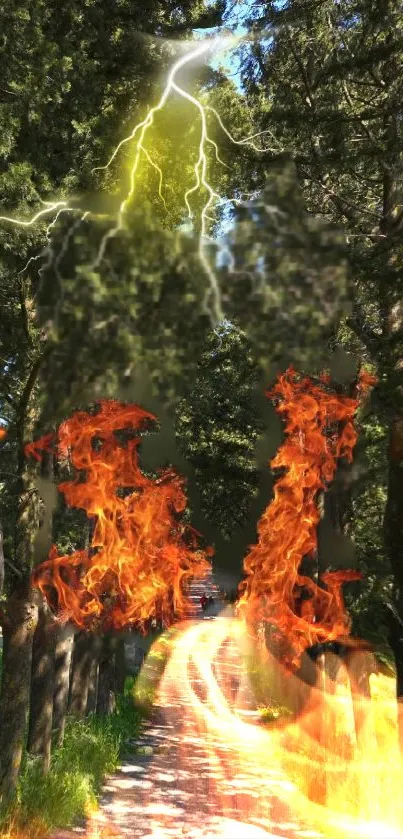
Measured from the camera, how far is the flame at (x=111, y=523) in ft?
34.2

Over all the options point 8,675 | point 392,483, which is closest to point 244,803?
point 8,675

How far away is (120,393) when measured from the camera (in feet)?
29.1

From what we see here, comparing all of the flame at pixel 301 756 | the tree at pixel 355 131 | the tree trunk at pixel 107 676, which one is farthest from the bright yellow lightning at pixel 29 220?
the tree trunk at pixel 107 676

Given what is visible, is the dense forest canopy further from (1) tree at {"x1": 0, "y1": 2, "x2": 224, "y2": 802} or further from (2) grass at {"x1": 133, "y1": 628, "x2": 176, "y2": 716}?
(2) grass at {"x1": 133, "y1": 628, "x2": 176, "y2": 716}

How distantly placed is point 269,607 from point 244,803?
5.24 metres

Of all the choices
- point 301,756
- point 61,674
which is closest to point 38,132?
point 61,674

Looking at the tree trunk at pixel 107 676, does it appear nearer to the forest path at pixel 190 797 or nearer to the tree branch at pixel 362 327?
the forest path at pixel 190 797

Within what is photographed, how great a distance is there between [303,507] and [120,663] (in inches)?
314

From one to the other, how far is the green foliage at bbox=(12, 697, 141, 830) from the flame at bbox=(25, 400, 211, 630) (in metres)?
1.99

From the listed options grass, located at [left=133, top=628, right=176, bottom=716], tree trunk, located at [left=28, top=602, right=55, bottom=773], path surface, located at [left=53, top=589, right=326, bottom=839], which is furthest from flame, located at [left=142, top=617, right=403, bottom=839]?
tree trunk, located at [left=28, top=602, right=55, bottom=773]

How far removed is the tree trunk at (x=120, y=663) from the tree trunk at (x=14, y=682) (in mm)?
8328

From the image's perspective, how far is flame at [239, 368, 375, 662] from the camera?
11.4 metres

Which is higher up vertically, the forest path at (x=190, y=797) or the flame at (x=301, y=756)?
the flame at (x=301, y=756)

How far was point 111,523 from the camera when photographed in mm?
11742
